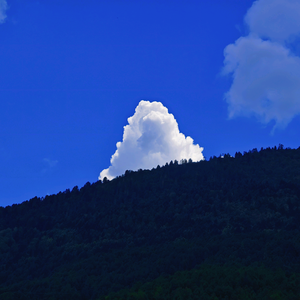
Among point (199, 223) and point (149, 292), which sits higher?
point (199, 223)

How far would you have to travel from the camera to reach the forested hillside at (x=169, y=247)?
100450mm

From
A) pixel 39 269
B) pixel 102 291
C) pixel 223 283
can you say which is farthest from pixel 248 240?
pixel 39 269

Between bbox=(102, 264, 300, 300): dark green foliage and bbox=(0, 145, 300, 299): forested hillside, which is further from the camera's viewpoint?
bbox=(0, 145, 300, 299): forested hillside

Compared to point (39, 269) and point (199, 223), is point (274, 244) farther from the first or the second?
point (39, 269)

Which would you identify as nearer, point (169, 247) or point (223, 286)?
point (223, 286)

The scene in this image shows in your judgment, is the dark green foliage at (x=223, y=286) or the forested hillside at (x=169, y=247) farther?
the forested hillside at (x=169, y=247)

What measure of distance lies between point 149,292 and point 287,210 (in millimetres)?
73326

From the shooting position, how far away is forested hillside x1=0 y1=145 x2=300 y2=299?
10045 centimetres

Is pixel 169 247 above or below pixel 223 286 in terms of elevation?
above

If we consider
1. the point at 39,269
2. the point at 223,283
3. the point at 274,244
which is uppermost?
the point at 39,269

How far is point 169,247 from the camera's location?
136 meters

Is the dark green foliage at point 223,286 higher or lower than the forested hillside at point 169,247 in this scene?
lower

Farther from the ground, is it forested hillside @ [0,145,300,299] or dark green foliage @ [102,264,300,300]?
forested hillside @ [0,145,300,299]

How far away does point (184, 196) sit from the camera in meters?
188
